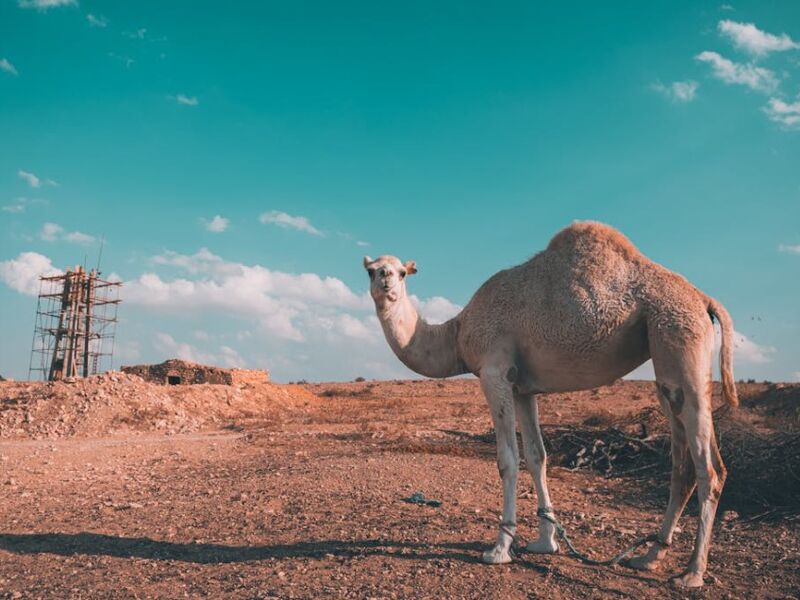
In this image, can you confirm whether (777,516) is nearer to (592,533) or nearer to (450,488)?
(592,533)

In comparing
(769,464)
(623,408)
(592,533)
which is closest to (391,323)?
(592,533)

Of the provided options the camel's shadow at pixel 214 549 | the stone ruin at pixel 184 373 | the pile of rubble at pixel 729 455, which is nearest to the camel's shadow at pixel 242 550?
the camel's shadow at pixel 214 549

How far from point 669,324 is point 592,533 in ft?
10.6

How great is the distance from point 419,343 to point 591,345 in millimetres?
2021

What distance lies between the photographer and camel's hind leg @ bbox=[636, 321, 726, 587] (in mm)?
5629

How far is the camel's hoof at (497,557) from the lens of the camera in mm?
6156

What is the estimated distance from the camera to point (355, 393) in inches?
1817

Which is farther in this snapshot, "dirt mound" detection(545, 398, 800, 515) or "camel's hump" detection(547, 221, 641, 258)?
"dirt mound" detection(545, 398, 800, 515)

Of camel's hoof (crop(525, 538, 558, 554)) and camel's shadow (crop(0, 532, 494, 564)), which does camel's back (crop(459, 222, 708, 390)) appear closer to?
camel's hoof (crop(525, 538, 558, 554))

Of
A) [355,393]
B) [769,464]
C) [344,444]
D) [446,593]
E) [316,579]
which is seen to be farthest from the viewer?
[355,393]

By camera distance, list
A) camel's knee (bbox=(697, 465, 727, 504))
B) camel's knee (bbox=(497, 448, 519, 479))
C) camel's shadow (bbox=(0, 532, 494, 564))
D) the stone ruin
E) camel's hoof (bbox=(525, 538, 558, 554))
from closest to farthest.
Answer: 1. camel's knee (bbox=(697, 465, 727, 504))
2. camel's knee (bbox=(497, 448, 519, 479))
3. camel's hoof (bbox=(525, 538, 558, 554))
4. camel's shadow (bbox=(0, 532, 494, 564))
5. the stone ruin

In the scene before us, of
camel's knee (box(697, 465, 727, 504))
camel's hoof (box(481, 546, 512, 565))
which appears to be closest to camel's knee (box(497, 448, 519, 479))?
camel's hoof (box(481, 546, 512, 565))

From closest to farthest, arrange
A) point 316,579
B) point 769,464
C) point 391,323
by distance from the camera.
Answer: point 316,579
point 391,323
point 769,464

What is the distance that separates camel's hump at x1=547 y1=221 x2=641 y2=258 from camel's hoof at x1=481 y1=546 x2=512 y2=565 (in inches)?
123
